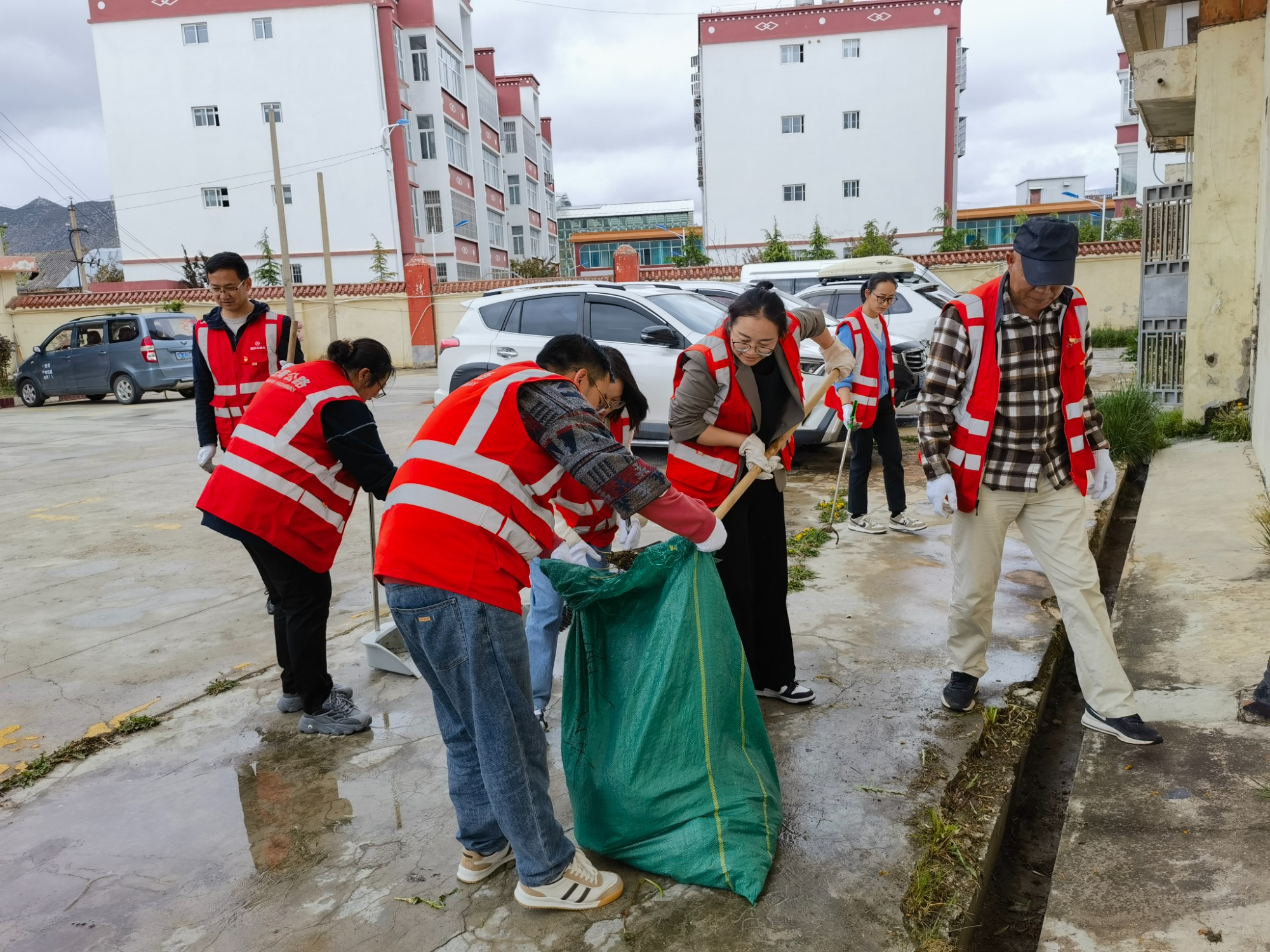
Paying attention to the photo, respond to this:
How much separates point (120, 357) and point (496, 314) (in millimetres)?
11307

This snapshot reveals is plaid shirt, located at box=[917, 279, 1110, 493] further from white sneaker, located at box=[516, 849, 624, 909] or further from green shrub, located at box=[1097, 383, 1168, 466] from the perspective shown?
green shrub, located at box=[1097, 383, 1168, 466]

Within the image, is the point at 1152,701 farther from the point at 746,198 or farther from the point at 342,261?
the point at 746,198

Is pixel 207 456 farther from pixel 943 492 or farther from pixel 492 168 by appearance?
pixel 492 168

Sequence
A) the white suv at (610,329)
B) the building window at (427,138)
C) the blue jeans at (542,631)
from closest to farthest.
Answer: the blue jeans at (542,631)
the white suv at (610,329)
the building window at (427,138)

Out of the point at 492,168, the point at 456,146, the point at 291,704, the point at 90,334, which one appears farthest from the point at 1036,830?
the point at 492,168

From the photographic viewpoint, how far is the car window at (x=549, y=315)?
9.03m

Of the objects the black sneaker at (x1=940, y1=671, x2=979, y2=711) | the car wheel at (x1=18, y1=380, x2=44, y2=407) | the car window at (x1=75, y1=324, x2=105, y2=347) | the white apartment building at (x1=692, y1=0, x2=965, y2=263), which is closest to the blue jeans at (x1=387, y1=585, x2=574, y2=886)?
the black sneaker at (x1=940, y1=671, x2=979, y2=711)

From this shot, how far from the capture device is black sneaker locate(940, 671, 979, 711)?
11.7 feet

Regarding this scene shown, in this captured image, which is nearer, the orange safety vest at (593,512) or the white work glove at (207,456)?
the orange safety vest at (593,512)

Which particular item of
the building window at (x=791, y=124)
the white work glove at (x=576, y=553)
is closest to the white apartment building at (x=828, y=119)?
the building window at (x=791, y=124)

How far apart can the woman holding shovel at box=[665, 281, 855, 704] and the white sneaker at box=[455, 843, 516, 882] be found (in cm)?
128

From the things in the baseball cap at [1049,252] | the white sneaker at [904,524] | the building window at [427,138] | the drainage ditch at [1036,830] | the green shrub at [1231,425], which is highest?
the building window at [427,138]

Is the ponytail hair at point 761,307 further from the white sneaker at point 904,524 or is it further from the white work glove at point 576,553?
the white sneaker at point 904,524

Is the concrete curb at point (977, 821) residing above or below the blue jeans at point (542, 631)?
below
